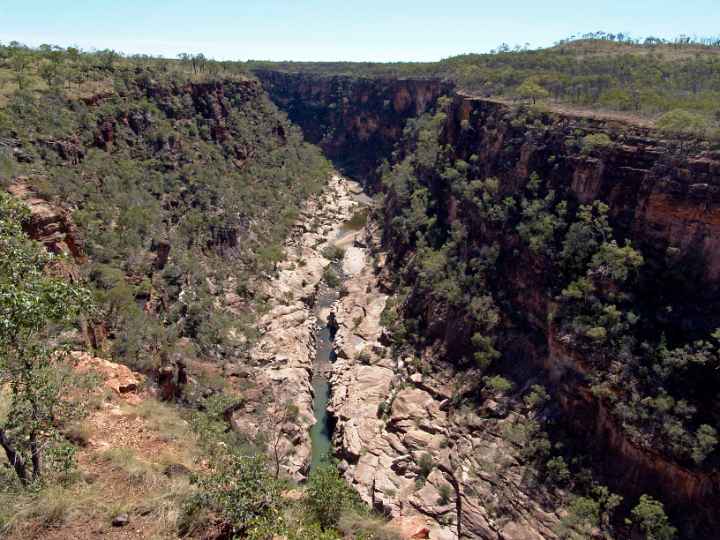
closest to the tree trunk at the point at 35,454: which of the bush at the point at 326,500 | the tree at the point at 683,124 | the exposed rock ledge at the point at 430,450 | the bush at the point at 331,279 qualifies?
the bush at the point at 326,500

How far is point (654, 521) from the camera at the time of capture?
19.1m

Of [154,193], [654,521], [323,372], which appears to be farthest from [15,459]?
[154,193]

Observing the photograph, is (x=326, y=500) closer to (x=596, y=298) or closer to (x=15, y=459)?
(x=15, y=459)

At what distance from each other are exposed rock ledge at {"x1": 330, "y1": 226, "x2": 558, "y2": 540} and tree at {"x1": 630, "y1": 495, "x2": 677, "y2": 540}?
359 centimetres

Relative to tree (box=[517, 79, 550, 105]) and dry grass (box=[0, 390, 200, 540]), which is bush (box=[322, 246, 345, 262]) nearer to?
tree (box=[517, 79, 550, 105])

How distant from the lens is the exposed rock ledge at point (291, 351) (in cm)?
2598

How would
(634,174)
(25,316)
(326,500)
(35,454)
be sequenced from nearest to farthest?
(25,316) → (35,454) → (326,500) → (634,174)

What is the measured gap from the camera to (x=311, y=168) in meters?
72.2


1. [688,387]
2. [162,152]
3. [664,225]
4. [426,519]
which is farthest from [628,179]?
[162,152]

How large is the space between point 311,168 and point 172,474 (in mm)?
62403

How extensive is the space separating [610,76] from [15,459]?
51697 mm

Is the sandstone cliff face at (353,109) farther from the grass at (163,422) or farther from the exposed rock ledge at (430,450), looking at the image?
the grass at (163,422)

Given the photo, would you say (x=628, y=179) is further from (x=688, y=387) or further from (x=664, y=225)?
(x=688, y=387)

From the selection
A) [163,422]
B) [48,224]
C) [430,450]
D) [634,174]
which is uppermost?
[634,174]
